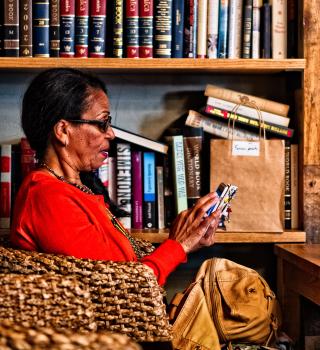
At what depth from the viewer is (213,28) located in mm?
2354

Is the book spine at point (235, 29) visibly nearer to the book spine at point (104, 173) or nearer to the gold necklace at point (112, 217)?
the book spine at point (104, 173)

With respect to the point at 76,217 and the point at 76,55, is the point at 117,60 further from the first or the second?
the point at 76,217

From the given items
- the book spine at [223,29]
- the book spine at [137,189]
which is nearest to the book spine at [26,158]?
the book spine at [137,189]

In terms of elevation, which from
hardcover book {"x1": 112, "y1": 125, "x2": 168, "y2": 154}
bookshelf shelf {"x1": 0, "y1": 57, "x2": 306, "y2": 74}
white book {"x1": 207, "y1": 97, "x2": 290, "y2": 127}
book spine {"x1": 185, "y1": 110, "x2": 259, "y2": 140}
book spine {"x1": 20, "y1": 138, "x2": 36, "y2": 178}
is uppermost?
bookshelf shelf {"x1": 0, "y1": 57, "x2": 306, "y2": 74}

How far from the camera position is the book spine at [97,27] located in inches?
91.3

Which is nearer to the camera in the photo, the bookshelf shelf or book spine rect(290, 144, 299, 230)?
the bookshelf shelf

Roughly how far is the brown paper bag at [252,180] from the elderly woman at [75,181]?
1.18ft

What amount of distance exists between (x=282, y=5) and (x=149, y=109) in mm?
569

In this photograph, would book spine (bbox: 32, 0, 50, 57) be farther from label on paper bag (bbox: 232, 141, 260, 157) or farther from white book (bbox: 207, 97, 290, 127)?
label on paper bag (bbox: 232, 141, 260, 157)

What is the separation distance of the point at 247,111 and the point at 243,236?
1.30ft

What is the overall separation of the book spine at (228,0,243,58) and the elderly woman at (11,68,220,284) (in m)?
0.55

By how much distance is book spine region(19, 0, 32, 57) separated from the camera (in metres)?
2.31

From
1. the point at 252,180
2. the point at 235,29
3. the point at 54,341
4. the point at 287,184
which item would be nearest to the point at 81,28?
the point at 235,29

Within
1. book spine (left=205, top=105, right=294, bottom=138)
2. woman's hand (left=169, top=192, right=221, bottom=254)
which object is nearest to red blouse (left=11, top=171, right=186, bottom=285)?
woman's hand (left=169, top=192, right=221, bottom=254)
